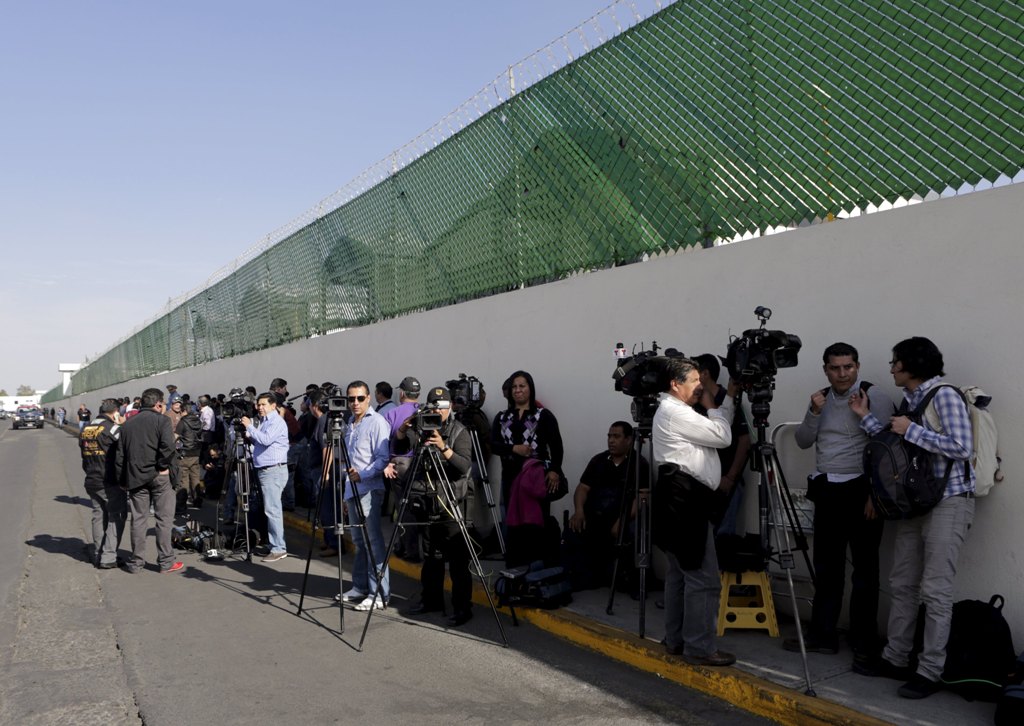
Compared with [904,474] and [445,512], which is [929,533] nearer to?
[904,474]

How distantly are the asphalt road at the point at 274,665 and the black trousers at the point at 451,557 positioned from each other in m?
0.23

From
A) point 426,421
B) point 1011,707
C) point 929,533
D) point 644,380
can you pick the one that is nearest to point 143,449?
point 426,421

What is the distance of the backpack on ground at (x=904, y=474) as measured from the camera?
13.3 feet

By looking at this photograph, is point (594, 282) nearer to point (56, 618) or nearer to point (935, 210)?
point (935, 210)

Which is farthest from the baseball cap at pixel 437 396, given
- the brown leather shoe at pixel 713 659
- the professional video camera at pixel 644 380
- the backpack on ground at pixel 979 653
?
the backpack on ground at pixel 979 653

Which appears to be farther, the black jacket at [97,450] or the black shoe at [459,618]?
the black jacket at [97,450]

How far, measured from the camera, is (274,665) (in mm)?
4984

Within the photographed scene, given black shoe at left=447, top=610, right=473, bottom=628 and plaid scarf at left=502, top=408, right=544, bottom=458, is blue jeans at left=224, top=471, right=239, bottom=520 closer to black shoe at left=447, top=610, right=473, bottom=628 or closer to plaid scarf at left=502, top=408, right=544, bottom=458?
plaid scarf at left=502, top=408, right=544, bottom=458

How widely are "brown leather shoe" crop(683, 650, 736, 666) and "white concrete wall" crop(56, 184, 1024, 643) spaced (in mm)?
1212

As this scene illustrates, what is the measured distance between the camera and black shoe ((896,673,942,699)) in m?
3.91

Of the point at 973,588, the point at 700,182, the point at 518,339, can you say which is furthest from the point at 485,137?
the point at 973,588

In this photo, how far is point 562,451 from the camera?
23.3 feet

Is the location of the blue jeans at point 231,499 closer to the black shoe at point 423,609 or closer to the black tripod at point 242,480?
the black tripod at point 242,480

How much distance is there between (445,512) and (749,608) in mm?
2128
